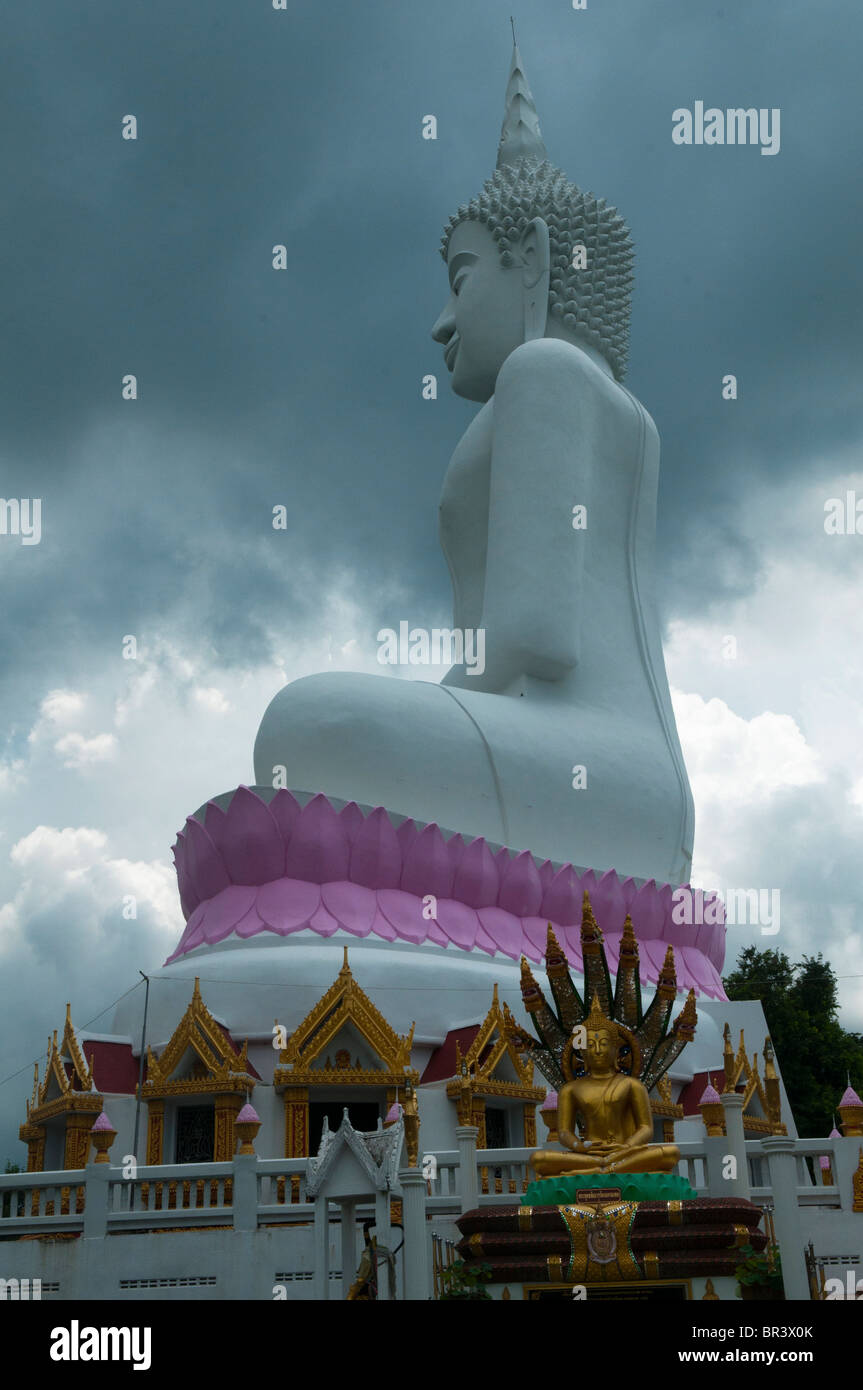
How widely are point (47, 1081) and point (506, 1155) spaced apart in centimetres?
558

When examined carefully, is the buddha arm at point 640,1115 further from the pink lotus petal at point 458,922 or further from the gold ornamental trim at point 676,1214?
the pink lotus petal at point 458,922

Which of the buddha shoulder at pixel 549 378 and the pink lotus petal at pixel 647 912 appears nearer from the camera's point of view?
the pink lotus petal at pixel 647 912

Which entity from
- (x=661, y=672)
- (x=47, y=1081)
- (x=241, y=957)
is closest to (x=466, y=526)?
(x=661, y=672)

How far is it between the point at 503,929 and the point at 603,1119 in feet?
20.6

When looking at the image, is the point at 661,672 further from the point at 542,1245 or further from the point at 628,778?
the point at 542,1245

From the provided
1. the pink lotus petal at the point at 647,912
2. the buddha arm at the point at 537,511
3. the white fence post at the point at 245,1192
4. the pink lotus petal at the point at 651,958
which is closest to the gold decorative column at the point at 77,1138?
the white fence post at the point at 245,1192

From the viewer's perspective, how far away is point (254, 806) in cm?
1475

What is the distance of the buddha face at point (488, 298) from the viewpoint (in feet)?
65.6

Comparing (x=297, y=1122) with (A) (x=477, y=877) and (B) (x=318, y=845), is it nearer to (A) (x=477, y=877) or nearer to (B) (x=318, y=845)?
(B) (x=318, y=845)

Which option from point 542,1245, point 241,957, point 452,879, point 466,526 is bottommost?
point 542,1245

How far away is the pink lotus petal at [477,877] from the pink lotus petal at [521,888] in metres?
0.15

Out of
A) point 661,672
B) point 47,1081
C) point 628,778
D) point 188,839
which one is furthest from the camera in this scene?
point 661,672

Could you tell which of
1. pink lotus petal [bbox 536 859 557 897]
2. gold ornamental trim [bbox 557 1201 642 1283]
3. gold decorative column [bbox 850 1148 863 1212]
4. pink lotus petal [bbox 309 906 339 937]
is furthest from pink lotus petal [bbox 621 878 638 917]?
gold ornamental trim [bbox 557 1201 642 1283]

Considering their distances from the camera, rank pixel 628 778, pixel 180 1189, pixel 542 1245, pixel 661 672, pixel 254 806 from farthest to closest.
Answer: pixel 661 672, pixel 628 778, pixel 254 806, pixel 180 1189, pixel 542 1245
